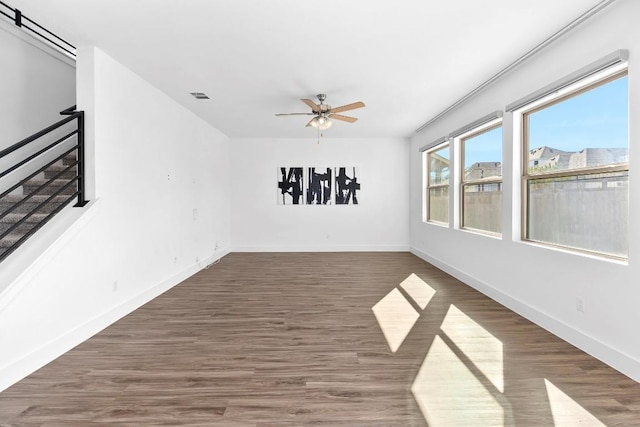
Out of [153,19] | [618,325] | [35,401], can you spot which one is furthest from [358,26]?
[35,401]

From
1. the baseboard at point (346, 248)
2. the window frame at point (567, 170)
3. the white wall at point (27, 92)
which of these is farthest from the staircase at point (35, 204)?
the baseboard at point (346, 248)

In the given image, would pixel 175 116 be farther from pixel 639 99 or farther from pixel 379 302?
pixel 639 99

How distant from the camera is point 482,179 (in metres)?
4.71

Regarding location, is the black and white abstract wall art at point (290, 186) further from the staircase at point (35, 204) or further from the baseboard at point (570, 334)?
the baseboard at point (570, 334)

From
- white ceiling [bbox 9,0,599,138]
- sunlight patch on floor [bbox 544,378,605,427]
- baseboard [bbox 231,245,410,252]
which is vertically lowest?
sunlight patch on floor [bbox 544,378,605,427]

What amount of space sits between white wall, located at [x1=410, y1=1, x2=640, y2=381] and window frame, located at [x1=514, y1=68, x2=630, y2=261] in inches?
3.8

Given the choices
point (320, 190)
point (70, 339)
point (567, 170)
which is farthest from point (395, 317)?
point (320, 190)

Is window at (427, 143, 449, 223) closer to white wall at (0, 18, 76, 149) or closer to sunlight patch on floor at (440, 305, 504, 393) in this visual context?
sunlight patch on floor at (440, 305, 504, 393)

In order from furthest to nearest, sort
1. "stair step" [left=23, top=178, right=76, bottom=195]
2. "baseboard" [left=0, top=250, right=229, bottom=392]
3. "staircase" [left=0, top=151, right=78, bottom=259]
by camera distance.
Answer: "stair step" [left=23, top=178, right=76, bottom=195], "staircase" [left=0, top=151, right=78, bottom=259], "baseboard" [left=0, top=250, right=229, bottom=392]

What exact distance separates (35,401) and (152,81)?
11.4 ft

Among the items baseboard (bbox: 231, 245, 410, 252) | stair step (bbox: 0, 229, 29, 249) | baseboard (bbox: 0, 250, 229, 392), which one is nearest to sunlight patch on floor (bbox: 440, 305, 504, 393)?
baseboard (bbox: 0, 250, 229, 392)

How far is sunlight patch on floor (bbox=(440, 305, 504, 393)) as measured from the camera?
2.39 m

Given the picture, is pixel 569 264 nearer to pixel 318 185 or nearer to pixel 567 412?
pixel 567 412

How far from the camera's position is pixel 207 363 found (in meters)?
2.53
